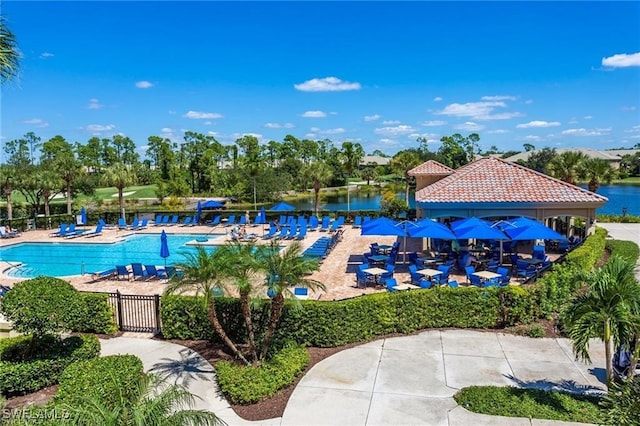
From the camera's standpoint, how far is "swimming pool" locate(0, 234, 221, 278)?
22.0 m

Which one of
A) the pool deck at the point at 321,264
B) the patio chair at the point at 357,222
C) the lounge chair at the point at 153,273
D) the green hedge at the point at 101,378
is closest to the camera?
the green hedge at the point at 101,378

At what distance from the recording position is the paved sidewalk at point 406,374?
26.2 ft

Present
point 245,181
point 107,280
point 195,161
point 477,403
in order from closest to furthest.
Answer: point 477,403, point 107,280, point 245,181, point 195,161

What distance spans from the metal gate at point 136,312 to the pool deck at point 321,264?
8.92ft

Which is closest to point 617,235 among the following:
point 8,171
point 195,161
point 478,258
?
point 478,258

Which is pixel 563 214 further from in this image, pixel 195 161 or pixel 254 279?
pixel 195 161

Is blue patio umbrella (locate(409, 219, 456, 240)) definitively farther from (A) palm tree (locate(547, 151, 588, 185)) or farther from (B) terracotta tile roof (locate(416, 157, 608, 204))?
(A) palm tree (locate(547, 151, 588, 185))

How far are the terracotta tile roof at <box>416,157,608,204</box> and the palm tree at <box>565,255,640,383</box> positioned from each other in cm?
1338

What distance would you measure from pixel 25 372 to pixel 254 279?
495 cm

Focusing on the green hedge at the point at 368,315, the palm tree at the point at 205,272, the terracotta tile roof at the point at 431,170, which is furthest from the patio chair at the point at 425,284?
the terracotta tile roof at the point at 431,170

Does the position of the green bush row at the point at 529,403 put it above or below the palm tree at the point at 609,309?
below

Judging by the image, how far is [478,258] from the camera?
19391 mm

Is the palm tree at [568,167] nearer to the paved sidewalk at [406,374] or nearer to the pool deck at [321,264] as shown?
the pool deck at [321,264]

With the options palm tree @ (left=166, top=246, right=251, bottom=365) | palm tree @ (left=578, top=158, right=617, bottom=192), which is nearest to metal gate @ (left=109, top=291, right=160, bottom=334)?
palm tree @ (left=166, top=246, right=251, bottom=365)
